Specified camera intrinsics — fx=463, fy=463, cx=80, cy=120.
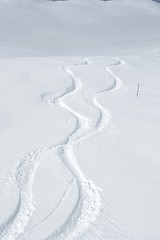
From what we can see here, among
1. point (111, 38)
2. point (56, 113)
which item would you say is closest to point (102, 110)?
point (56, 113)

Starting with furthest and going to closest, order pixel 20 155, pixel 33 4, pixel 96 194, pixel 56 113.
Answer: pixel 33 4, pixel 56 113, pixel 20 155, pixel 96 194

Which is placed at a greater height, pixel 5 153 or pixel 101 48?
pixel 5 153

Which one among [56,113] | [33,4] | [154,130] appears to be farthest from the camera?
[33,4]

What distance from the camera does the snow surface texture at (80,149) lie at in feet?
11.8

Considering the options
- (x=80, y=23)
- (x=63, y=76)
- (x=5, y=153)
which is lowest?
(x=80, y=23)

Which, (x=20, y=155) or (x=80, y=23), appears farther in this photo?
(x=80, y=23)

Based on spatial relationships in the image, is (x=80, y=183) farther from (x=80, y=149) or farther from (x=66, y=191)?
(x=80, y=149)

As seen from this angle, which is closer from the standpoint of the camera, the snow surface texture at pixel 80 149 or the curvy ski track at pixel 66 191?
the curvy ski track at pixel 66 191

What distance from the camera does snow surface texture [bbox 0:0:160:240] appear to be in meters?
3.59

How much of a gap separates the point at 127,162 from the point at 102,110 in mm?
2098

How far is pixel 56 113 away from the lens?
6.32 m

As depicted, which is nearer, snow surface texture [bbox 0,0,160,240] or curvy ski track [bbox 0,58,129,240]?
curvy ski track [bbox 0,58,129,240]

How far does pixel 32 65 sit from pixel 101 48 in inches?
289

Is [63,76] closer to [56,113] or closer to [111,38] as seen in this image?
[56,113]
